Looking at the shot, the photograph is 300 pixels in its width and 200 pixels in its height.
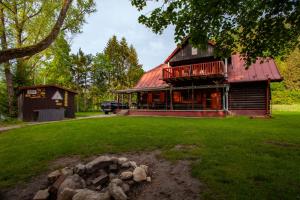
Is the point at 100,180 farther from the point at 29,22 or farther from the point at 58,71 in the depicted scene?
the point at 58,71

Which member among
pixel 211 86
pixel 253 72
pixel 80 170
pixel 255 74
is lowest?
pixel 80 170

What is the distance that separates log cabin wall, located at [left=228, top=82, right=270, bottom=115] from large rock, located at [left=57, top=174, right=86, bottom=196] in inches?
726

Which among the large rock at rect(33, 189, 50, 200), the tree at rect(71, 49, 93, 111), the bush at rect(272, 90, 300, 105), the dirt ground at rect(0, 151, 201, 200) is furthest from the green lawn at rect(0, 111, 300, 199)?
the tree at rect(71, 49, 93, 111)

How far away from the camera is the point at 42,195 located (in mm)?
5066

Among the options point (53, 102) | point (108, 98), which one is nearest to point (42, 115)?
point (53, 102)

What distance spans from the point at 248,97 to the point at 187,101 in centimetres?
637

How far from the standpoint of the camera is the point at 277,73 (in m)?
19.7

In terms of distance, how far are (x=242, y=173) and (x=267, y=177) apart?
0.51 meters

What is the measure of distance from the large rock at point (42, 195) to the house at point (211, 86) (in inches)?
651

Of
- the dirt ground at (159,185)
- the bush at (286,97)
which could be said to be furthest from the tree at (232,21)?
the bush at (286,97)

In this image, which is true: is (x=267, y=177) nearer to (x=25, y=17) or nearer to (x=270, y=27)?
(x=270, y=27)

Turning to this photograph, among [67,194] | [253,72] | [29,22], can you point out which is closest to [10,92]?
[29,22]

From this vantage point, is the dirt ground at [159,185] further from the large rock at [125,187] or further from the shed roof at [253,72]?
the shed roof at [253,72]

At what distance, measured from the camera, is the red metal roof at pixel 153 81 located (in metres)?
26.3
